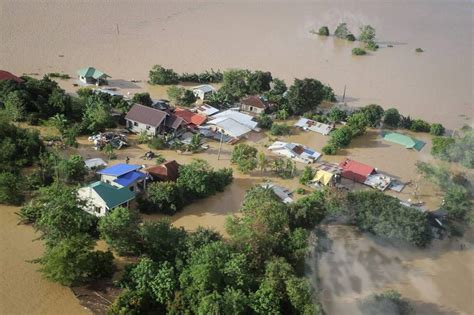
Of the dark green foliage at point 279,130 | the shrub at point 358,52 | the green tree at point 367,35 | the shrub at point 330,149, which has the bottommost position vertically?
the shrub at point 330,149

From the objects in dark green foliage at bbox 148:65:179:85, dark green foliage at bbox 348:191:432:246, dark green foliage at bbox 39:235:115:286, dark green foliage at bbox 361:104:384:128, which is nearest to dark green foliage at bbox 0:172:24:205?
dark green foliage at bbox 39:235:115:286

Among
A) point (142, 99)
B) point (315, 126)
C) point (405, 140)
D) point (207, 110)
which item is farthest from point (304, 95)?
point (142, 99)

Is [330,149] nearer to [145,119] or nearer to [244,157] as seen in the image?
[244,157]

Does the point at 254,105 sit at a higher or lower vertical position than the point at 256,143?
higher

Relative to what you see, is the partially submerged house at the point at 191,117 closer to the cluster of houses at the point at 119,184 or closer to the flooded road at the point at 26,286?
the cluster of houses at the point at 119,184

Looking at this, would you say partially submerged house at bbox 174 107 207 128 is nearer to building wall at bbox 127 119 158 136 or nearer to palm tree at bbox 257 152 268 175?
building wall at bbox 127 119 158 136

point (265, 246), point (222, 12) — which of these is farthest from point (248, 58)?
point (265, 246)

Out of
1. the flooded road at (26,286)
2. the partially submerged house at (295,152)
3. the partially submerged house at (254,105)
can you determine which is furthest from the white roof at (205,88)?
the flooded road at (26,286)
